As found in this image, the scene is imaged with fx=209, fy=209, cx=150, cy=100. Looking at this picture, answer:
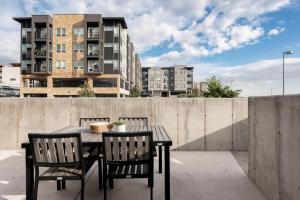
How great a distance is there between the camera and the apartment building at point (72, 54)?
118 ft

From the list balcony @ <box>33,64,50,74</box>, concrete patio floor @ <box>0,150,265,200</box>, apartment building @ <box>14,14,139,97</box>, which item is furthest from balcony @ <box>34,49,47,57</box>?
concrete patio floor @ <box>0,150,265,200</box>

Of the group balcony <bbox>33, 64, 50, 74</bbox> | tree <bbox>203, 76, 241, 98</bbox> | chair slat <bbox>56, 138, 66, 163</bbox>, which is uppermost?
balcony <bbox>33, 64, 50, 74</bbox>

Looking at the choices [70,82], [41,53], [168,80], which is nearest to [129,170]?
[70,82]

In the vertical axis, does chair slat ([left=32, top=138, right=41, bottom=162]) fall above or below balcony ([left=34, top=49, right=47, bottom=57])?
below

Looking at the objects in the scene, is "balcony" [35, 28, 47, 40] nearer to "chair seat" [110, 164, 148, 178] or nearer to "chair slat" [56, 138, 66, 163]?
"chair slat" [56, 138, 66, 163]

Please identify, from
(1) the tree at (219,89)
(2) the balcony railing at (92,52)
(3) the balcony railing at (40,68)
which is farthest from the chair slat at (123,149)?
(3) the balcony railing at (40,68)

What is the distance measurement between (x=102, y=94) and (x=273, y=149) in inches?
1368

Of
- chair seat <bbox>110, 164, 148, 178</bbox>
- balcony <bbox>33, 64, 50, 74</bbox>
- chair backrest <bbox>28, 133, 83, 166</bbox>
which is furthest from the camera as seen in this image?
balcony <bbox>33, 64, 50, 74</bbox>

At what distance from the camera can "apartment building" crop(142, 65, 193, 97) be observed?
9294cm

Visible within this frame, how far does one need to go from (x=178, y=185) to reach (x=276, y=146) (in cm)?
177

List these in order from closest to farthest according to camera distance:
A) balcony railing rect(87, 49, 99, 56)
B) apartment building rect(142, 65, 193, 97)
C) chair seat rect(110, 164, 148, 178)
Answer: chair seat rect(110, 164, 148, 178), balcony railing rect(87, 49, 99, 56), apartment building rect(142, 65, 193, 97)

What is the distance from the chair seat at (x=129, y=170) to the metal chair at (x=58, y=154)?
45 cm

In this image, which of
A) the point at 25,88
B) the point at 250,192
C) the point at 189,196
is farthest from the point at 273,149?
the point at 25,88

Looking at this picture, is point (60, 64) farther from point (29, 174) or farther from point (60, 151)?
point (60, 151)
